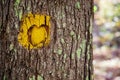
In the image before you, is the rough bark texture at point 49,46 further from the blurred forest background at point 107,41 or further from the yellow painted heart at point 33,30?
the blurred forest background at point 107,41

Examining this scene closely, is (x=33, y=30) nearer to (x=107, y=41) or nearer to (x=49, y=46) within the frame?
(x=49, y=46)

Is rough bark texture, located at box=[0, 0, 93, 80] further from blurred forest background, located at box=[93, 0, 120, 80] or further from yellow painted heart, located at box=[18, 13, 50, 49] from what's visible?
blurred forest background, located at box=[93, 0, 120, 80]

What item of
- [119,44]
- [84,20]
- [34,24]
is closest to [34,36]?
[34,24]

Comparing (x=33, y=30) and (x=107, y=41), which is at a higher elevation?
(x=33, y=30)

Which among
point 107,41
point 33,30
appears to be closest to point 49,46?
point 33,30

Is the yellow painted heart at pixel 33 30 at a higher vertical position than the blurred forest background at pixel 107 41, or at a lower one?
higher

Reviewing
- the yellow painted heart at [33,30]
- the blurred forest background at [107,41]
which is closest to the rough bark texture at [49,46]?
the yellow painted heart at [33,30]
